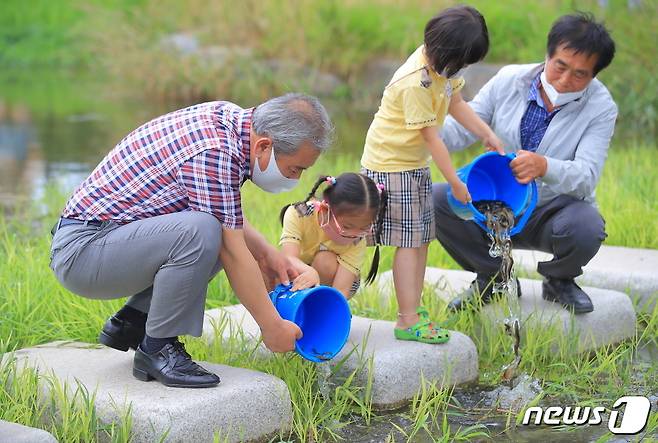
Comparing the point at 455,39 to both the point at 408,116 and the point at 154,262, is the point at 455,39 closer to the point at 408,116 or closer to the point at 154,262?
the point at 408,116

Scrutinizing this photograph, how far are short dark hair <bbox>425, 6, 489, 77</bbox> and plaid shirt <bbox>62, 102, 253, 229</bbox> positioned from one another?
0.81m

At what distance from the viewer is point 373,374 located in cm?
335

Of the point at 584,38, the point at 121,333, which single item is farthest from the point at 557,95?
the point at 121,333

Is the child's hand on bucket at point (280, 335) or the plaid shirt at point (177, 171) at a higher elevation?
the plaid shirt at point (177, 171)

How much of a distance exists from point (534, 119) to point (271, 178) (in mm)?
1621

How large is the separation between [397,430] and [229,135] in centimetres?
102

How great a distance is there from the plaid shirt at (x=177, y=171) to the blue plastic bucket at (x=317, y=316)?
35 centimetres

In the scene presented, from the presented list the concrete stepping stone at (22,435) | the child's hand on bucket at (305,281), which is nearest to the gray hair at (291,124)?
the child's hand on bucket at (305,281)

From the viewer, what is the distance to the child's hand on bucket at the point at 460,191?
3.75m

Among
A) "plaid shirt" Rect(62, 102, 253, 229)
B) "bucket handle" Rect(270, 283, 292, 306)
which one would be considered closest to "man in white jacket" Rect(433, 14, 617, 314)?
"bucket handle" Rect(270, 283, 292, 306)

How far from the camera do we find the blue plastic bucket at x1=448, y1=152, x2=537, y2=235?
3.97 metres

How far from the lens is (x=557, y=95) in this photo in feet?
13.7

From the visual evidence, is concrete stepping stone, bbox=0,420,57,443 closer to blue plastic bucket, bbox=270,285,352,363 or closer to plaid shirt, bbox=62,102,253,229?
plaid shirt, bbox=62,102,253,229

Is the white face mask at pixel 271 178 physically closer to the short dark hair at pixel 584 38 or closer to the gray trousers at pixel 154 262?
the gray trousers at pixel 154 262
